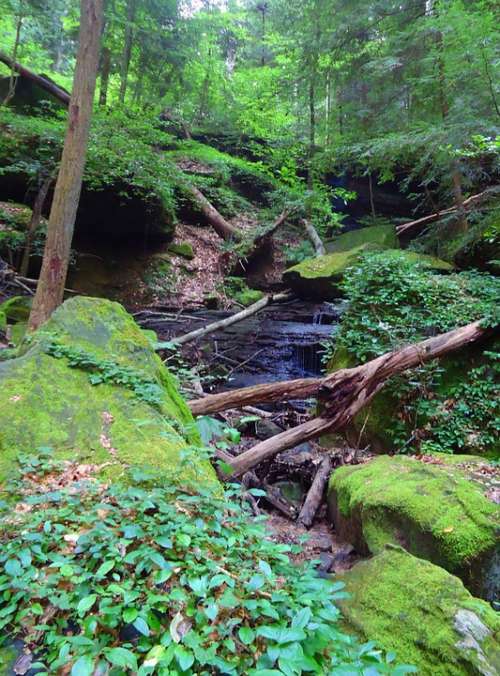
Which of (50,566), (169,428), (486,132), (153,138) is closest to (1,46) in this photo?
(153,138)

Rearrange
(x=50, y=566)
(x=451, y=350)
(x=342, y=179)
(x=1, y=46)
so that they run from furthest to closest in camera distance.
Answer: (x=342, y=179), (x=1, y=46), (x=451, y=350), (x=50, y=566)

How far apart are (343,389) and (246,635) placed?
429cm

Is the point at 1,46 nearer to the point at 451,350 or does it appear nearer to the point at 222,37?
the point at 222,37

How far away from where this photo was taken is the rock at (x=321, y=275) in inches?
476

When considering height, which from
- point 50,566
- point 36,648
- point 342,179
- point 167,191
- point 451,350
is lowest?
point 36,648

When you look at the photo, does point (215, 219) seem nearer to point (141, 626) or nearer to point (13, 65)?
point (13, 65)

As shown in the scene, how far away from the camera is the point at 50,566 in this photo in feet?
5.73

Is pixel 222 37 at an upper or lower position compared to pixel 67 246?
upper

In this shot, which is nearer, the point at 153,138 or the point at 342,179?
the point at 153,138

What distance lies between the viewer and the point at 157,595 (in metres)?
1.66

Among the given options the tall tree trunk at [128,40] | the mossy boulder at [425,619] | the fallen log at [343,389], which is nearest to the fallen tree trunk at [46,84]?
the tall tree trunk at [128,40]


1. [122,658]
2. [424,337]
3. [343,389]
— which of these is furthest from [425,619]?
[424,337]

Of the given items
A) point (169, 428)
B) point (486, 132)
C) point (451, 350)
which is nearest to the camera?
point (169, 428)

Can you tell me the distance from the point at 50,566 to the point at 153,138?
11.8m
